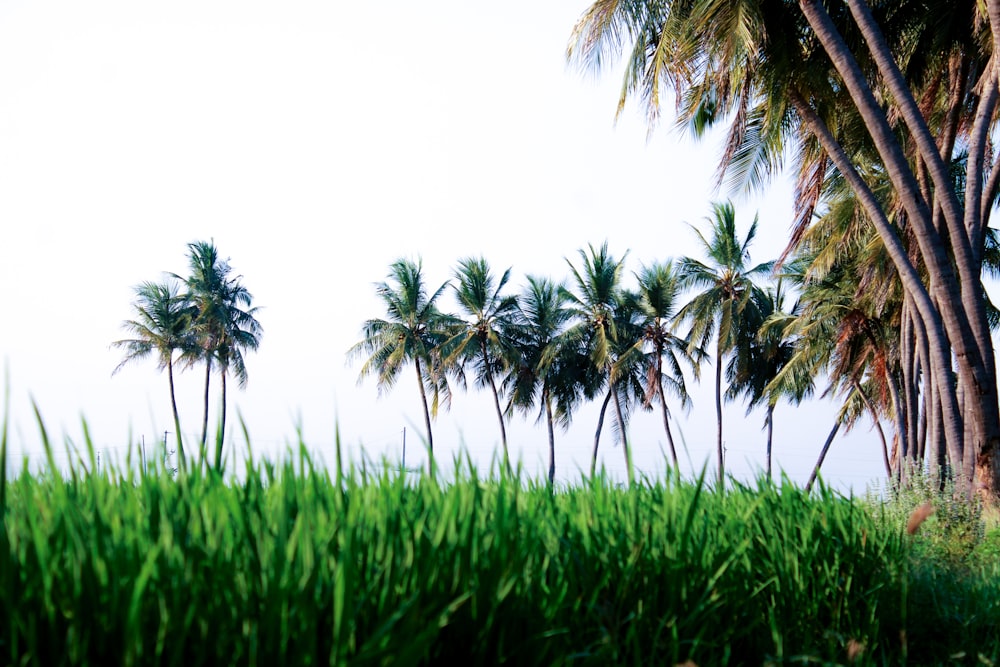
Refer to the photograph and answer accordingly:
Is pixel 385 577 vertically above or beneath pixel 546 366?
beneath

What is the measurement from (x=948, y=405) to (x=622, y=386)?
76.9ft

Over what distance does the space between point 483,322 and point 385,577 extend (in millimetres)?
31061

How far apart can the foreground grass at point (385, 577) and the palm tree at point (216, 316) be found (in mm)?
34532

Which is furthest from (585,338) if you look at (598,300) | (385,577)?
(385,577)

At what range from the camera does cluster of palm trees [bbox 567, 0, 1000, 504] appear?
877 cm

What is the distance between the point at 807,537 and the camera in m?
3.35

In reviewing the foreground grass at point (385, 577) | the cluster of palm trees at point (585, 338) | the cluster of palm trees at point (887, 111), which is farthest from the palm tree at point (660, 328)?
the foreground grass at point (385, 577)

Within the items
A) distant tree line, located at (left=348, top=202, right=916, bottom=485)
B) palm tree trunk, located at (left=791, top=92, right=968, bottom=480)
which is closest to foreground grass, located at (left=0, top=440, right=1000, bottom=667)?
palm tree trunk, located at (left=791, top=92, right=968, bottom=480)

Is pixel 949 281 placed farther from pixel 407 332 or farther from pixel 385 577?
pixel 407 332

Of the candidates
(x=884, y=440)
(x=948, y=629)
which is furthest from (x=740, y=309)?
(x=948, y=629)

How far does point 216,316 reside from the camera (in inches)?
1385

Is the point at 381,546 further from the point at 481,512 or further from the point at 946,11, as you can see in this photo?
the point at 946,11

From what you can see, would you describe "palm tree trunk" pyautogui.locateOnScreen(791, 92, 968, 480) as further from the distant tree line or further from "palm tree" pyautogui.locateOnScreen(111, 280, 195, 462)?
"palm tree" pyautogui.locateOnScreen(111, 280, 195, 462)

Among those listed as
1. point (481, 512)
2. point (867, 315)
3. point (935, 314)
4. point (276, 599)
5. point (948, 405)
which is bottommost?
point (276, 599)
